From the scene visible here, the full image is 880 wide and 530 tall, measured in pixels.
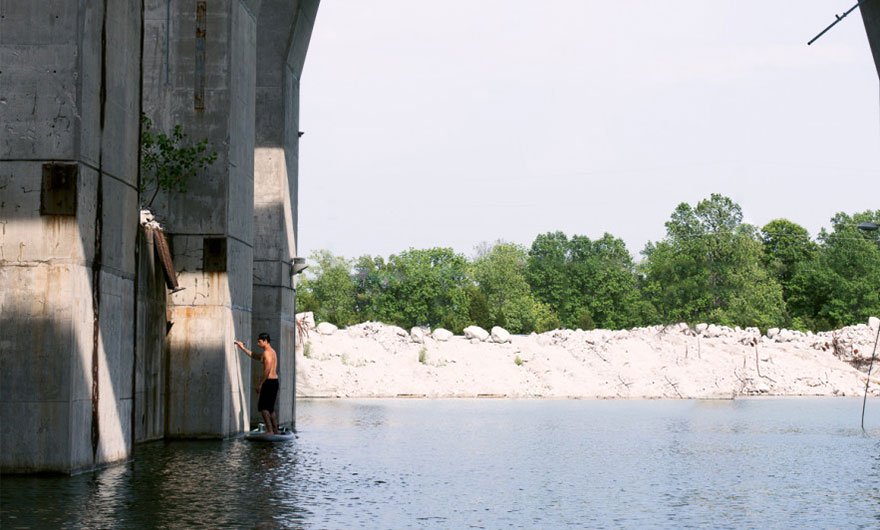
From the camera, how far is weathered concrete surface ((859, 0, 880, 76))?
25969 millimetres

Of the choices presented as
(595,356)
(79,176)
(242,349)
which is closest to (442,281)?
(595,356)

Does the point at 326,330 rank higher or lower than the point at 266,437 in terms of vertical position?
higher

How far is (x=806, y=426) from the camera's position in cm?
3206

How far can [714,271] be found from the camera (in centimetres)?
9669

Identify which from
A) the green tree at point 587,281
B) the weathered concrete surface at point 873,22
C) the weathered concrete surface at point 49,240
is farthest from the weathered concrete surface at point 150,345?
the green tree at point 587,281

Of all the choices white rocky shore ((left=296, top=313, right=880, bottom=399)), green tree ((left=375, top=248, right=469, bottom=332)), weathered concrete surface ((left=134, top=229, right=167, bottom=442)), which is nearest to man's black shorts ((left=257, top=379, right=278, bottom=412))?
weathered concrete surface ((left=134, top=229, right=167, bottom=442))

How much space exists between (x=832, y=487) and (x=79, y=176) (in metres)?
10.2

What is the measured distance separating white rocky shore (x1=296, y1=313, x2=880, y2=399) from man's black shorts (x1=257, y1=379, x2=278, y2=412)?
38952 mm

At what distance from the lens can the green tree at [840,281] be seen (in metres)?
102

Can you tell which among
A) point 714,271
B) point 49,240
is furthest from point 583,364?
point 49,240

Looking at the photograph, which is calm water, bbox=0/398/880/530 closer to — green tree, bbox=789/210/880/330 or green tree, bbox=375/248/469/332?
green tree, bbox=789/210/880/330

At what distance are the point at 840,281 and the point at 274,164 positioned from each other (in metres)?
81.5

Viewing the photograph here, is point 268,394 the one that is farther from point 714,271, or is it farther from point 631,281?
point 631,281

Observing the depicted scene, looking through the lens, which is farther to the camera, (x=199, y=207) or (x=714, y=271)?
(x=714, y=271)
